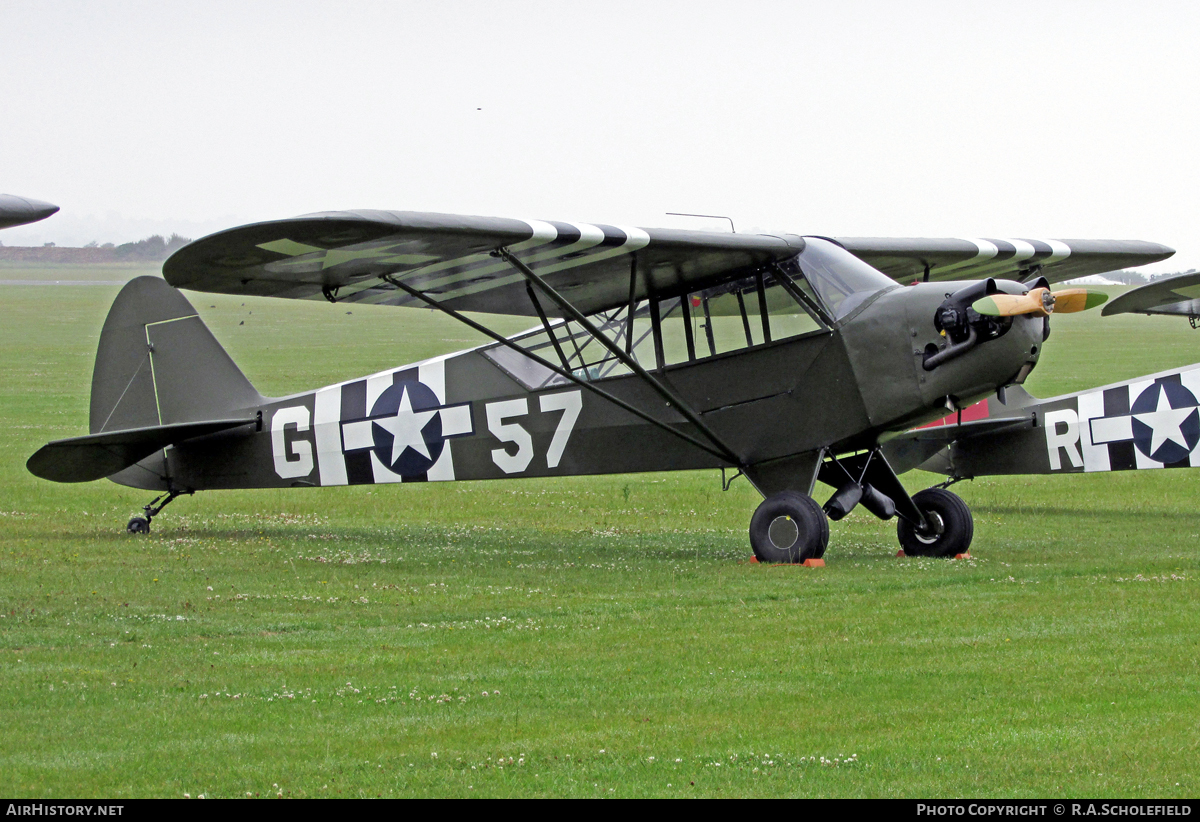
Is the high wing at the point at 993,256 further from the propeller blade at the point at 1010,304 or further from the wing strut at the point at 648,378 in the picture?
the propeller blade at the point at 1010,304

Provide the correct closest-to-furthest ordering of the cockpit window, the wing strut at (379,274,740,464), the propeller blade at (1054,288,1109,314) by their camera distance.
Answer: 1. the propeller blade at (1054,288,1109,314)
2. the cockpit window
3. the wing strut at (379,274,740,464)

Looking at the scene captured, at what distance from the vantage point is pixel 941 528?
12.8 metres

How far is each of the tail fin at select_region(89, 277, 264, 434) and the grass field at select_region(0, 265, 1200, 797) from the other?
1392 mm

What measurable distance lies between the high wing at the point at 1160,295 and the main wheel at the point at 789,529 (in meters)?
4.48

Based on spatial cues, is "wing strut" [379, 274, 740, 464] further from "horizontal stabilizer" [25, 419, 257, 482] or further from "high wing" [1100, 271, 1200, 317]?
"high wing" [1100, 271, 1200, 317]

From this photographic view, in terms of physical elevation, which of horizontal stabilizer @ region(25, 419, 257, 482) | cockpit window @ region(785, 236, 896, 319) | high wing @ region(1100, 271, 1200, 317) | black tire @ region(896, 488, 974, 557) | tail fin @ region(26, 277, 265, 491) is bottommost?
black tire @ region(896, 488, 974, 557)

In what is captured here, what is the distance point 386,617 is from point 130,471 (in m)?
7.42

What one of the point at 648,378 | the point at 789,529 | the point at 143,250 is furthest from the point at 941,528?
the point at 143,250

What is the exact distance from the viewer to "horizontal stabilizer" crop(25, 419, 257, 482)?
14.0 m

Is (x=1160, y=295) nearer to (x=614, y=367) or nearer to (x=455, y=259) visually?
(x=614, y=367)

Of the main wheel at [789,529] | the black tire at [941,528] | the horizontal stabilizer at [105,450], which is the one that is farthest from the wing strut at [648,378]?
the horizontal stabilizer at [105,450]

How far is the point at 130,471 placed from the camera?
51.4 ft

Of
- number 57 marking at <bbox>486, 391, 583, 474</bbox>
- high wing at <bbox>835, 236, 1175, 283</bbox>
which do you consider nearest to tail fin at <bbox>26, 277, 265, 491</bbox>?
number 57 marking at <bbox>486, 391, 583, 474</bbox>
